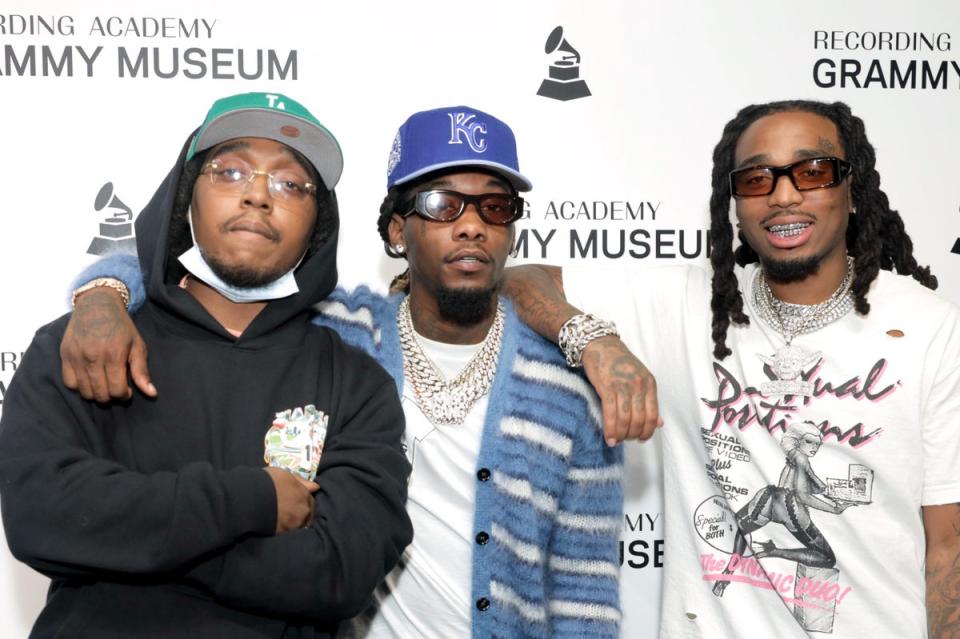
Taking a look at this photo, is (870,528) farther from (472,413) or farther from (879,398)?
(472,413)

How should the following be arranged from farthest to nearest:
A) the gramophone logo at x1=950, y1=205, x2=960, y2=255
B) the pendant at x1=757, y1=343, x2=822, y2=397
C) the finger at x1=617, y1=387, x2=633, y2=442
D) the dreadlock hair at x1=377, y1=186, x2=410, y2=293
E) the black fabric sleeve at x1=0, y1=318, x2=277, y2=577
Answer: the gramophone logo at x1=950, y1=205, x2=960, y2=255 → the dreadlock hair at x1=377, y1=186, x2=410, y2=293 → the pendant at x1=757, y1=343, x2=822, y2=397 → the finger at x1=617, y1=387, x2=633, y2=442 → the black fabric sleeve at x1=0, y1=318, x2=277, y2=577

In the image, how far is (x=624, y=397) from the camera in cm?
195

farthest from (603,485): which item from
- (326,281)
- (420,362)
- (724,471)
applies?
(326,281)

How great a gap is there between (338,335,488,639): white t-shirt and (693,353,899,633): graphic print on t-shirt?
0.60m

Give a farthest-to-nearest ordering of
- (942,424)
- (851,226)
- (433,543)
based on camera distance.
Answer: (851,226)
(433,543)
(942,424)

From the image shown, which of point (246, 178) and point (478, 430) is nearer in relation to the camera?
point (246, 178)

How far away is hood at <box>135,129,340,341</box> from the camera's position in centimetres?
194

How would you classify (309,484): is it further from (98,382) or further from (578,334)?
(578,334)

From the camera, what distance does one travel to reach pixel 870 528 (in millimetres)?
2102

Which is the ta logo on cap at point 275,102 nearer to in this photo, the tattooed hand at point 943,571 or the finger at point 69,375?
the finger at point 69,375

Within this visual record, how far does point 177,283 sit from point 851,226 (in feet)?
5.67

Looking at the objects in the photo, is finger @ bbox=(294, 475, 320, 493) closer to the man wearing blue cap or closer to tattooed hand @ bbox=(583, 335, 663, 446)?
the man wearing blue cap

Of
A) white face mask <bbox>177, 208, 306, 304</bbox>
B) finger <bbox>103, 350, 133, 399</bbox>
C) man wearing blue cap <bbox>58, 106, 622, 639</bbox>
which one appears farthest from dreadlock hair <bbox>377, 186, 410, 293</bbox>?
finger <bbox>103, 350, 133, 399</bbox>

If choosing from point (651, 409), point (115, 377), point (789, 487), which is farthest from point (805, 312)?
point (115, 377)
